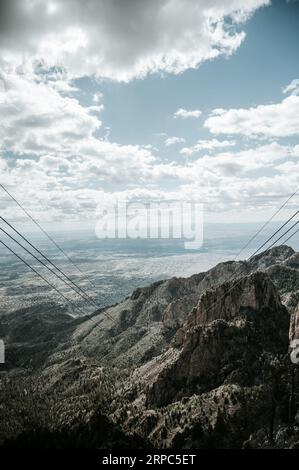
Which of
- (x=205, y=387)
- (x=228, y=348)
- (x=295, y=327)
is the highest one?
(x=295, y=327)

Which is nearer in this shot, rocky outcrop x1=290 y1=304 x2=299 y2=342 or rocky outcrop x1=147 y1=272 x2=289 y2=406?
rocky outcrop x1=290 y1=304 x2=299 y2=342

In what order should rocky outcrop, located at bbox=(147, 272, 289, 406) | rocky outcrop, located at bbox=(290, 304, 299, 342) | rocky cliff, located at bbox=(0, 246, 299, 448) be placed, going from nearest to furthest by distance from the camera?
rocky cliff, located at bbox=(0, 246, 299, 448), rocky outcrop, located at bbox=(290, 304, 299, 342), rocky outcrop, located at bbox=(147, 272, 289, 406)

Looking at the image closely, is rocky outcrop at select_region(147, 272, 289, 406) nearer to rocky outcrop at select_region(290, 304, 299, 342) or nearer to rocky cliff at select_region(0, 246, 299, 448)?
rocky cliff at select_region(0, 246, 299, 448)

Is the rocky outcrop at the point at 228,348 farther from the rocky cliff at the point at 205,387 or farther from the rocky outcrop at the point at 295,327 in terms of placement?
the rocky outcrop at the point at 295,327

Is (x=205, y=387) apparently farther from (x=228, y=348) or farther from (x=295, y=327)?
(x=295, y=327)

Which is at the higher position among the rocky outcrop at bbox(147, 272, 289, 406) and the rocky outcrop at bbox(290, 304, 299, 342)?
the rocky outcrop at bbox(290, 304, 299, 342)

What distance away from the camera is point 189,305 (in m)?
179

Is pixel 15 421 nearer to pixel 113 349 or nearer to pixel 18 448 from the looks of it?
pixel 18 448

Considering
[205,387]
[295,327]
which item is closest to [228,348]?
[205,387]

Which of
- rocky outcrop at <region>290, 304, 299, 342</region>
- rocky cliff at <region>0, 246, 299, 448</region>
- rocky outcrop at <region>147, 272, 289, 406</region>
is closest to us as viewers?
rocky cliff at <region>0, 246, 299, 448</region>

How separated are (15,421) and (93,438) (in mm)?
45486

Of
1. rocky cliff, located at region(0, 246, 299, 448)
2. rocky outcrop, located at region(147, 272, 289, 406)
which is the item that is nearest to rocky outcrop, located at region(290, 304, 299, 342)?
rocky cliff, located at region(0, 246, 299, 448)
